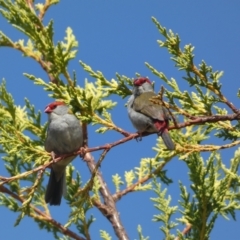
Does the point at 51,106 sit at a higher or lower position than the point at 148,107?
higher

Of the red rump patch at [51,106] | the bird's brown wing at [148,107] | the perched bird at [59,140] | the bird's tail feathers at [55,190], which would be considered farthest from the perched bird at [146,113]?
the bird's tail feathers at [55,190]

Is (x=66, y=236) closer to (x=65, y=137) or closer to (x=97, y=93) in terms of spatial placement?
(x=65, y=137)

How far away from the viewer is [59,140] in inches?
232

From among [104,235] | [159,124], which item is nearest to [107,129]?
[159,124]

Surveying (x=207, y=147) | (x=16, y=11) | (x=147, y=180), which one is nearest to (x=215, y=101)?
(x=207, y=147)

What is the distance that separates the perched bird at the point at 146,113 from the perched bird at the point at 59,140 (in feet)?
3.32

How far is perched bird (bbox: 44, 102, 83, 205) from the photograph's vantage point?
233 inches

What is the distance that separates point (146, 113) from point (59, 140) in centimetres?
158

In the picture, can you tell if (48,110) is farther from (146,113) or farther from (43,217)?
(146,113)

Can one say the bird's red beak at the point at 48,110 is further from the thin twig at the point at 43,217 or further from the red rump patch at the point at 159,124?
the red rump patch at the point at 159,124

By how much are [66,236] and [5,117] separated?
1916mm

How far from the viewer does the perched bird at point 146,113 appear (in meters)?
4.17

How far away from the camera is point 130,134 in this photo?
3.64 m

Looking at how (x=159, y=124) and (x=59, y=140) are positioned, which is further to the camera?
(x=59, y=140)
